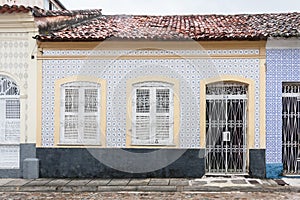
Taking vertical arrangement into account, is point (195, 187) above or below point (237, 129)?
below

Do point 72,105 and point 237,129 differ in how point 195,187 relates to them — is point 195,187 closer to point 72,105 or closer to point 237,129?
point 237,129

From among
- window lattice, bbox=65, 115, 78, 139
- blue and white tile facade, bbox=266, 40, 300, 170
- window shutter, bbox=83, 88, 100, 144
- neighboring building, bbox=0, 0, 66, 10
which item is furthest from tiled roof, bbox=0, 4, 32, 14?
blue and white tile facade, bbox=266, 40, 300, 170

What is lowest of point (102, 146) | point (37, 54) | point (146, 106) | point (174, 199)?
point (174, 199)

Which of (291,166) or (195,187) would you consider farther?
(291,166)

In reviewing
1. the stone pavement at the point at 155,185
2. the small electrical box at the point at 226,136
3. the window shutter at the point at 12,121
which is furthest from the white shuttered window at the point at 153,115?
the window shutter at the point at 12,121

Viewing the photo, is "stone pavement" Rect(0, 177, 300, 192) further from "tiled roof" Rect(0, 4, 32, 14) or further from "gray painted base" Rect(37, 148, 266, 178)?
"tiled roof" Rect(0, 4, 32, 14)

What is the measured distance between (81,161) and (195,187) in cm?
310

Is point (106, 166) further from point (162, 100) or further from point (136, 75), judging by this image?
point (136, 75)

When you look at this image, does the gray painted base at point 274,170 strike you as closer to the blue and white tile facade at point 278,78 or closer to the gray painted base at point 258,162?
the gray painted base at point 258,162

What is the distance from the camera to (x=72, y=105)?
38.8ft

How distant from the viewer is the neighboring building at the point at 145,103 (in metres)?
11.6

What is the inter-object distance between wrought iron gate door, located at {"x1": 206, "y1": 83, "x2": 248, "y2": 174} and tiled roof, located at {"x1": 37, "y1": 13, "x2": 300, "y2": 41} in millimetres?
1425

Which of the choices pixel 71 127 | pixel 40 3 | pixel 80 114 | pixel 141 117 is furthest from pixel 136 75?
pixel 40 3

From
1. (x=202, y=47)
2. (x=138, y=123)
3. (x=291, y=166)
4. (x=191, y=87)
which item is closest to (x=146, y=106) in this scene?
(x=138, y=123)
